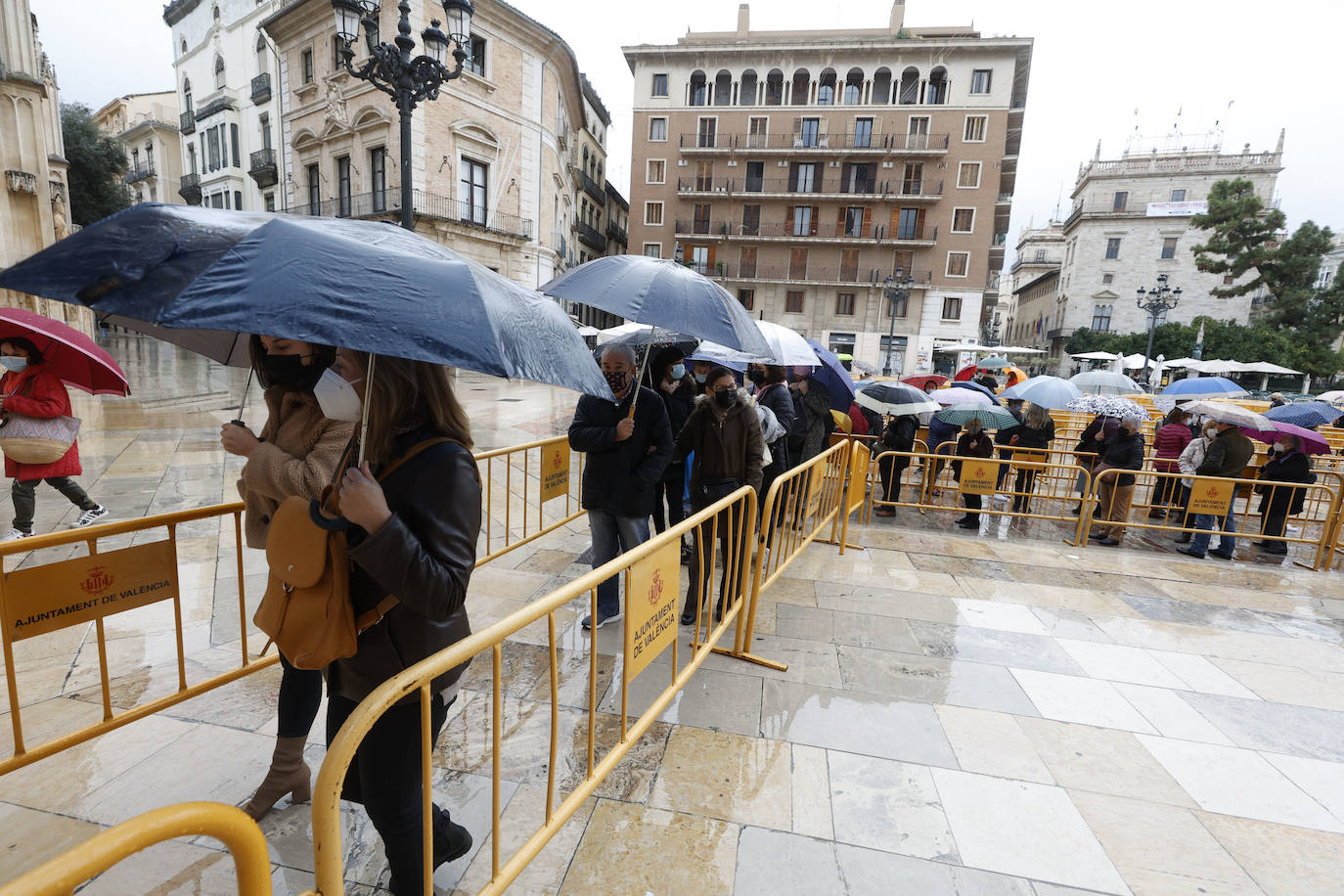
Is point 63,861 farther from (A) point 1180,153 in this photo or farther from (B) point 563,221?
(A) point 1180,153

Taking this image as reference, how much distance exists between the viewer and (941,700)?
353 cm

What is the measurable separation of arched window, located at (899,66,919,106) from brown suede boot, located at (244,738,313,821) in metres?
46.3

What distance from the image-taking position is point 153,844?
948 millimetres

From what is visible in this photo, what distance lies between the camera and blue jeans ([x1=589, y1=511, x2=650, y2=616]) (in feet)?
12.9

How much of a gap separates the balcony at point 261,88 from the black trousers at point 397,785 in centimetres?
3806

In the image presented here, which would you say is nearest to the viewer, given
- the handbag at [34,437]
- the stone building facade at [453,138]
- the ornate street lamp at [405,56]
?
the handbag at [34,437]

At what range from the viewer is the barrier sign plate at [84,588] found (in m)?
2.11

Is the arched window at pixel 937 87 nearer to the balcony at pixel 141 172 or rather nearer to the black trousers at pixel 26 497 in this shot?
the black trousers at pixel 26 497

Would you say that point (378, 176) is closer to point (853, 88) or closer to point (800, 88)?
point (800, 88)

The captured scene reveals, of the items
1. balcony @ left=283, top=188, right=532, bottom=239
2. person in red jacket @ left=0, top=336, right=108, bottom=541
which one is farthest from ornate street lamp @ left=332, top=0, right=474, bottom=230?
balcony @ left=283, top=188, right=532, bottom=239

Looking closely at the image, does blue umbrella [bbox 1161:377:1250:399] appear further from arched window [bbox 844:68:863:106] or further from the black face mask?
arched window [bbox 844:68:863:106]

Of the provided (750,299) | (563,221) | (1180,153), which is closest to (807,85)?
(750,299)

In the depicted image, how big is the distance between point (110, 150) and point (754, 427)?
44.7 meters

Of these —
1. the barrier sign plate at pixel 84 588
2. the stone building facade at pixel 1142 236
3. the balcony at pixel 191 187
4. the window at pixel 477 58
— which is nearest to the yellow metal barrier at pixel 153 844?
A: the barrier sign plate at pixel 84 588
